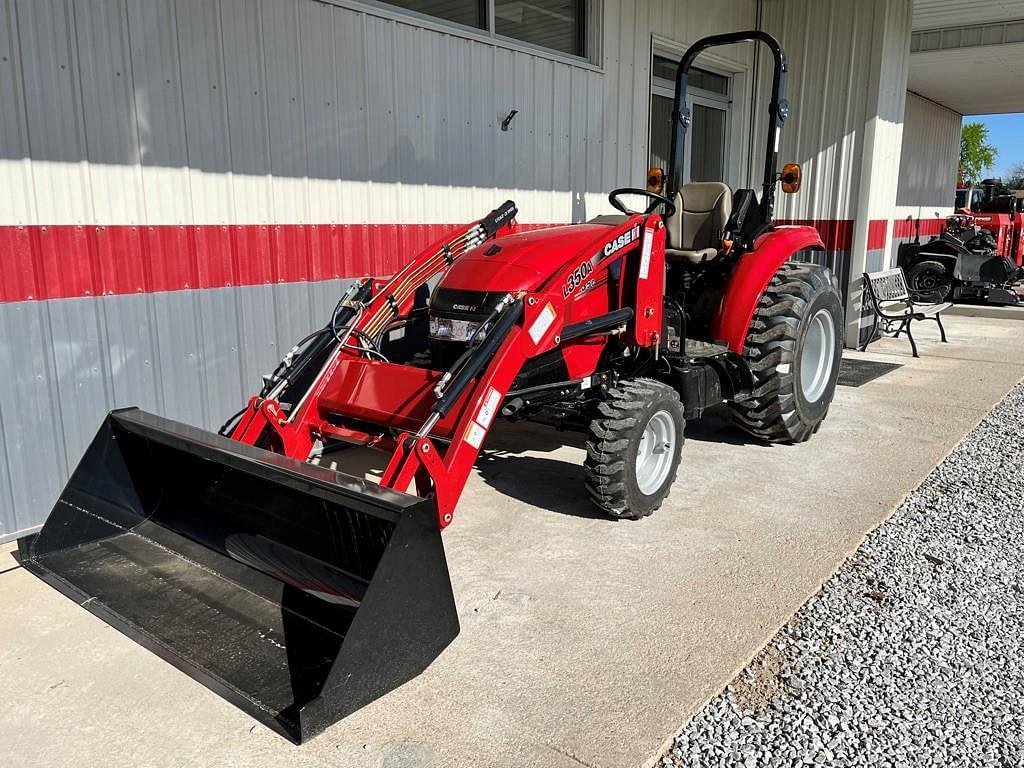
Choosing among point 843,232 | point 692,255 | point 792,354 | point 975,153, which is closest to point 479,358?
point 692,255

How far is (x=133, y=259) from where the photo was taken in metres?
→ 3.69

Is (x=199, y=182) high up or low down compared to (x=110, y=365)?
up

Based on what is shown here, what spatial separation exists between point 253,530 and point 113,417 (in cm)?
80

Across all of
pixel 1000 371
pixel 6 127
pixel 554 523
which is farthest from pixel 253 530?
pixel 1000 371

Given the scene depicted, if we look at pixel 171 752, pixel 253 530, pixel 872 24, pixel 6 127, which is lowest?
pixel 171 752

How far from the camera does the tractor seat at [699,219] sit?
4598 mm

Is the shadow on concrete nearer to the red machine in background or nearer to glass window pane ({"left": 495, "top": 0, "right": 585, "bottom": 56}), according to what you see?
glass window pane ({"left": 495, "top": 0, "right": 585, "bottom": 56})

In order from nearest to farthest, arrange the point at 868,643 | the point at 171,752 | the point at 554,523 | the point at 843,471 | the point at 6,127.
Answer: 1. the point at 171,752
2. the point at 868,643
3. the point at 6,127
4. the point at 554,523
5. the point at 843,471

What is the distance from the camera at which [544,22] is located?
5723mm

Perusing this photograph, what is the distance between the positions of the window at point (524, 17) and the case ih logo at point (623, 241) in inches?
81.8

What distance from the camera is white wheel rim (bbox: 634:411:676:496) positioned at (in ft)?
12.1

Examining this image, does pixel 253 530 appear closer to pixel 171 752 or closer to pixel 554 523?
pixel 171 752

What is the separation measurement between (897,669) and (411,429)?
1.92m

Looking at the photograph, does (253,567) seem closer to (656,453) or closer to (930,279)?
(656,453)
